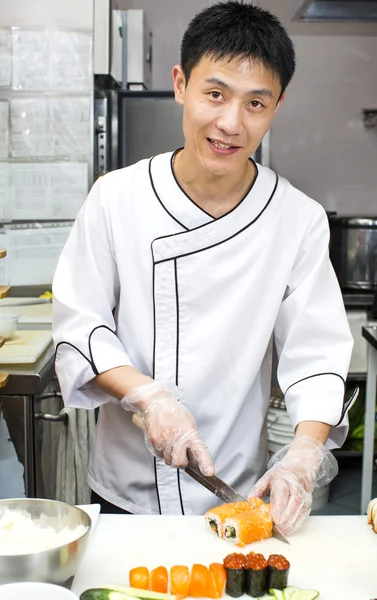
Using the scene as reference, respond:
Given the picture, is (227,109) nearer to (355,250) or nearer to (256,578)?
(256,578)

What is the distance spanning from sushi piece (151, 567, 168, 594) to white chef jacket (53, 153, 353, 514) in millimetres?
491

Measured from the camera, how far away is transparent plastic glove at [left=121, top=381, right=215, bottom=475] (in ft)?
4.32

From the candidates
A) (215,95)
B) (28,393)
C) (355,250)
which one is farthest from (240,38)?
(355,250)

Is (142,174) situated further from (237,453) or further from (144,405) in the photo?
(237,453)

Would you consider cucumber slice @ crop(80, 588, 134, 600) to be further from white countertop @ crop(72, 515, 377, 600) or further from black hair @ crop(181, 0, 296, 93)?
black hair @ crop(181, 0, 296, 93)

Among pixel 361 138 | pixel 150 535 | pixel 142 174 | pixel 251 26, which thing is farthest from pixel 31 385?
pixel 361 138

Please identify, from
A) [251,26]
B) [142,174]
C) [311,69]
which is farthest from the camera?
[311,69]

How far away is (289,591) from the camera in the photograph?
1034 millimetres

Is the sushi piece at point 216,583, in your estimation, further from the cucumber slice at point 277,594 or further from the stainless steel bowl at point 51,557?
the stainless steel bowl at point 51,557

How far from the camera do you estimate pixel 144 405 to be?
1.40 metres

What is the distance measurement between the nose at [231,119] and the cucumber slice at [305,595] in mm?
827

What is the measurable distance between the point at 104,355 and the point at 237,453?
376 millimetres

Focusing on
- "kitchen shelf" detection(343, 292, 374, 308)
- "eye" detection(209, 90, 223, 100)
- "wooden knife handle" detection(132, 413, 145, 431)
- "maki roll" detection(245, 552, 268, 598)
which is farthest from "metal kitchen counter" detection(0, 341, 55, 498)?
"kitchen shelf" detection(343, 292, 374, 308)

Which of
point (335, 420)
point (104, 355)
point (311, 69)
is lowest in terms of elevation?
point (335, 420)
